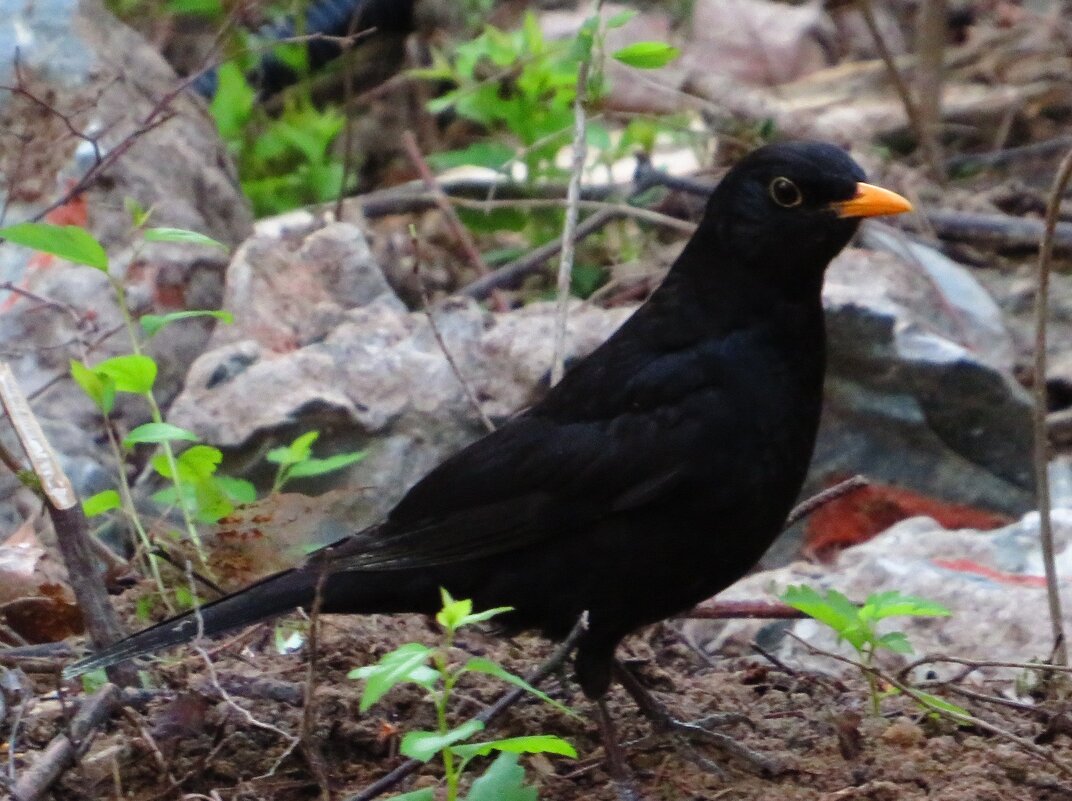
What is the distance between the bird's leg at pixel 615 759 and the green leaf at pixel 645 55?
1.55 metres

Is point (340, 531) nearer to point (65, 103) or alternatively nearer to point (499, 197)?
point (65, 103)

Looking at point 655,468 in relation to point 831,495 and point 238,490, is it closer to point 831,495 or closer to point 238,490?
point 831,495

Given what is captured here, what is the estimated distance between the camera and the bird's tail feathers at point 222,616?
10.1ft

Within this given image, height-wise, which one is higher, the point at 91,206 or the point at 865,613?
the point at 91,206

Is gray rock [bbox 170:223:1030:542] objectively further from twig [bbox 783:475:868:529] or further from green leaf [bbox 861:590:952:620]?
green leaf [bbox 861:590:952:620]

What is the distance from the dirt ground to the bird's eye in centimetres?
106

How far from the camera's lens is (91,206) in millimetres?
4863

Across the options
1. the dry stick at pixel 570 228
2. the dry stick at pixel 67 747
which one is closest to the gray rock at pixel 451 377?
the dry stick at pixel 570 228

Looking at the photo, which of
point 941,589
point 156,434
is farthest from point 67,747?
point 941,589

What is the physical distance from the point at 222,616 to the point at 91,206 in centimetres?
203

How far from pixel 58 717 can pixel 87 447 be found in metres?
1.93

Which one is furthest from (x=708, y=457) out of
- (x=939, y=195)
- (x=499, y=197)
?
(x=939, y=195)

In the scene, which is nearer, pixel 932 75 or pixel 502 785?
pixel 502 785

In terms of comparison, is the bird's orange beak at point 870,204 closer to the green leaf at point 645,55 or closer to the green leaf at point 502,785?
the green leaf at point 645,55
